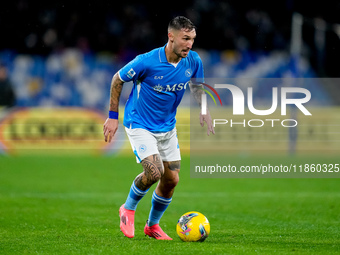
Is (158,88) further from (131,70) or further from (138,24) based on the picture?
→ (138,24)

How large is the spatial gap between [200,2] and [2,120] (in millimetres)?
9430

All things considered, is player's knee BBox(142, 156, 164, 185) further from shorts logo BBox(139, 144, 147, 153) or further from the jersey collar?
the jersey collar

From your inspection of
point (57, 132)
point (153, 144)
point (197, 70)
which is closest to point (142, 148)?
point (153, 144)

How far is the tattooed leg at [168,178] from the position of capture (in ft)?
23.5

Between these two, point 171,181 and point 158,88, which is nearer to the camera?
point 158,88

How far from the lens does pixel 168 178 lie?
283 inches

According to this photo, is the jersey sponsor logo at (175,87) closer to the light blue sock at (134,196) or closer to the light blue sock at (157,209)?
the light blue sock at (134,196)

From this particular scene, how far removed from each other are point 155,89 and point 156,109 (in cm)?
23

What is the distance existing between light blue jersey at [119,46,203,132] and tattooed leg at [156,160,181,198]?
40 cm

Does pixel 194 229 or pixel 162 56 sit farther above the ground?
pixel 162 56

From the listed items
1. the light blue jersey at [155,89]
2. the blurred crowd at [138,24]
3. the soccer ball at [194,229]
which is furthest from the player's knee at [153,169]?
the blurred crowd at [138,24]

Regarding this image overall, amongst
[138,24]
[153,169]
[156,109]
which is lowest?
[153,169]

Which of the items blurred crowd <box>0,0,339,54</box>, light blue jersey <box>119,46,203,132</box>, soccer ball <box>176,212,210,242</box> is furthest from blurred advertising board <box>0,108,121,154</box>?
soccer ball <box>176,212,210,242</box>

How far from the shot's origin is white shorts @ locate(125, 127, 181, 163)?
6.95 m
